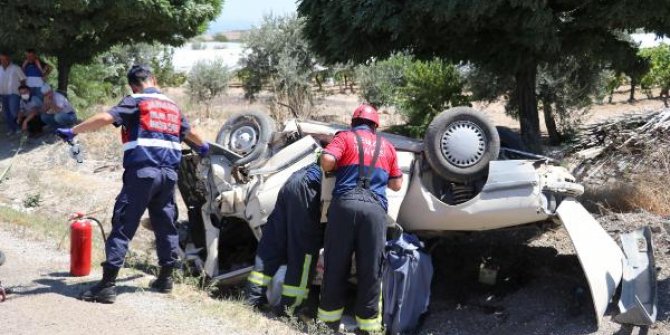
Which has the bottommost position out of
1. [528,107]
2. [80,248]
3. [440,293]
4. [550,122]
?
[440,293]

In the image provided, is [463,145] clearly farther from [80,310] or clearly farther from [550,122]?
[550,122]

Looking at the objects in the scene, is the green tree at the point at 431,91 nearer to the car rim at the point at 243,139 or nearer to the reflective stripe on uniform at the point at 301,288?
the car rim at the point at 243,139

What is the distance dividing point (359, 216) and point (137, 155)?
67.2 inches

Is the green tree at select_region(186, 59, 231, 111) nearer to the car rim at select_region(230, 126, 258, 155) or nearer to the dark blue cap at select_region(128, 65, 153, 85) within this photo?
the car rim at select_region(230, 126, 258, 155)

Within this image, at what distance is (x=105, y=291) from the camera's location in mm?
5277

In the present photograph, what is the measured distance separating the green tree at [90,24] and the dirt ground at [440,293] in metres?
3.31

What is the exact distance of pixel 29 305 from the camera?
16.8 feet

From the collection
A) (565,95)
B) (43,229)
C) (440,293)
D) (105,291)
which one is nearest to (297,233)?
(105,291)

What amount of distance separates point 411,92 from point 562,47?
633 cm

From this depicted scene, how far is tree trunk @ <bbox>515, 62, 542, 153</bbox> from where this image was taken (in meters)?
9.42

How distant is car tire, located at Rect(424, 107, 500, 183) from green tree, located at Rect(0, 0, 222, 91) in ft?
23.5

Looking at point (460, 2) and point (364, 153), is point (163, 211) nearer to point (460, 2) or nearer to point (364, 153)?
point (364, 153)

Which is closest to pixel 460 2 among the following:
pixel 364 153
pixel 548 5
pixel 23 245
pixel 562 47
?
pixel 548 5

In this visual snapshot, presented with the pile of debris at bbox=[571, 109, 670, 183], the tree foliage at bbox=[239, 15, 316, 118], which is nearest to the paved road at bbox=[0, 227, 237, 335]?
the pile of debris at bbox=[571, 109, 670, 183]
